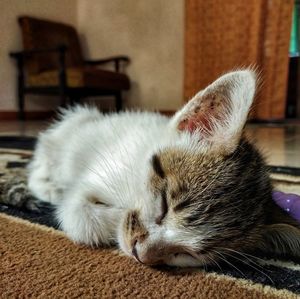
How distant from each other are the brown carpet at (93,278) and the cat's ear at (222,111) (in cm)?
25

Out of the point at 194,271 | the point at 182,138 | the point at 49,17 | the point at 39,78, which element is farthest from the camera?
the point at 49,17

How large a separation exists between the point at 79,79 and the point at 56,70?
37 cm

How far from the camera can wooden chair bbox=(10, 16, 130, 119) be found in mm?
4113

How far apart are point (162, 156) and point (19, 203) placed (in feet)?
1.46

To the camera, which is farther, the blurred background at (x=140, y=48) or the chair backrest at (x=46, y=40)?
the chair backrest at (x=46, y=40)

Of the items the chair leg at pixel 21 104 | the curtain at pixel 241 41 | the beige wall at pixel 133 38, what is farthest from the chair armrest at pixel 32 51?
the curtain at pixel 241 41

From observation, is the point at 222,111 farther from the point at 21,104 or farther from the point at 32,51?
the point at 21,104

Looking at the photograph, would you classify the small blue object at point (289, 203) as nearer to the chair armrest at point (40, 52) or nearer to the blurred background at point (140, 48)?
the blurred background at point (140, 48)

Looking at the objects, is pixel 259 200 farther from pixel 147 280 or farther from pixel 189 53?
pixel 189 53

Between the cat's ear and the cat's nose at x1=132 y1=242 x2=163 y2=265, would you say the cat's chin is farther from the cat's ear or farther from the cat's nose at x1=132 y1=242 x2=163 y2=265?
the cat's ear

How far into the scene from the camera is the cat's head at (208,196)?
2.09ft

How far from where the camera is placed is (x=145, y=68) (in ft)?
16.8

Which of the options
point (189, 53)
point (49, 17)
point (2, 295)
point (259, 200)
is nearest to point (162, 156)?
point (259, 200)

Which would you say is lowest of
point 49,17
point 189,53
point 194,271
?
point 194,271
